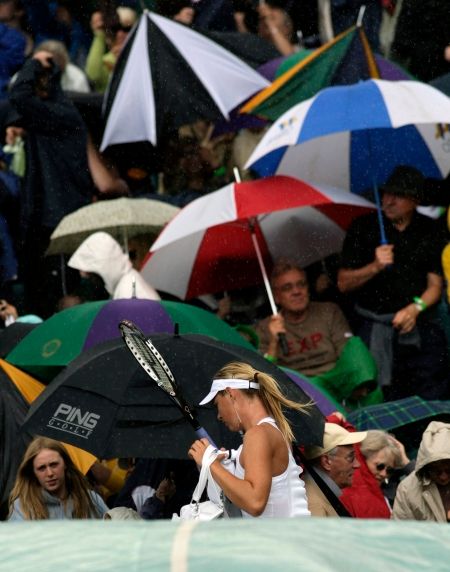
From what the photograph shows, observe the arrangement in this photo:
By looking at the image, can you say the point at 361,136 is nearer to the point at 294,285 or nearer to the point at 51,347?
the point at 294,285

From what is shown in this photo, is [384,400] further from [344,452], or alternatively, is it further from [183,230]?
[344,452]

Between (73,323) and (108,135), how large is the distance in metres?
3.67

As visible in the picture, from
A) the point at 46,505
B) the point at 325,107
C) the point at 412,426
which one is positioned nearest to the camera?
the point at 46,505

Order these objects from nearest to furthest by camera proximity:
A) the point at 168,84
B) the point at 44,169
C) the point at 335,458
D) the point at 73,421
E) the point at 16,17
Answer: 1. the point at 73,421
2. the point at 335,458
3. the point at 168,84
4. the point at 44,169
5. the point at 16,17

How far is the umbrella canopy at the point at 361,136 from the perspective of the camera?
1029cm

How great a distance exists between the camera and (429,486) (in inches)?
316

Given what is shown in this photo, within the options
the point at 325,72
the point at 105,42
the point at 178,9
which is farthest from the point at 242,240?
the point at 105,42

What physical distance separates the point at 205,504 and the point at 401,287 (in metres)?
4.72

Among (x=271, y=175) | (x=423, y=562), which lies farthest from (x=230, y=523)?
(x=271, y=175)

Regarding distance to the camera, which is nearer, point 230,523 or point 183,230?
point 230,523

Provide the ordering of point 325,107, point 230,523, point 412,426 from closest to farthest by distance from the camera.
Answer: point 230,523 < point 412,426 < point 325,107

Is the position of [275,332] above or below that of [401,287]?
below

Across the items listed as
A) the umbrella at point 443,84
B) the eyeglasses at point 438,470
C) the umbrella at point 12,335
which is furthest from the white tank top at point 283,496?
the umbrella at point 443,84

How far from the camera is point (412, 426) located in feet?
30.8
